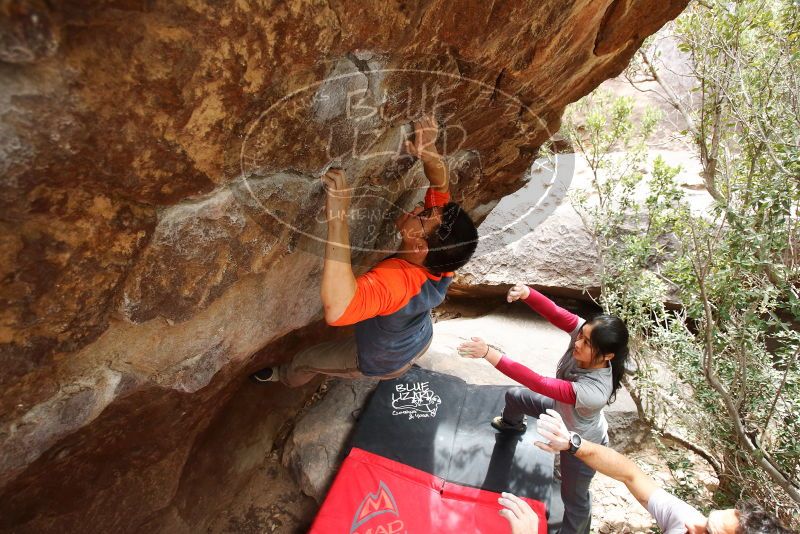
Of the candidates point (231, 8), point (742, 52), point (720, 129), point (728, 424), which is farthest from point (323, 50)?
point (720, 129)

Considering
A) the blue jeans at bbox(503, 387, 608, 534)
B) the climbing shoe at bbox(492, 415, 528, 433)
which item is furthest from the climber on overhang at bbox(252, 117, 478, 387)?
the climbing shoe at bbox(492, 415, 528, 433)

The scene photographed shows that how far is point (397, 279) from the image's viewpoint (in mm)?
2486

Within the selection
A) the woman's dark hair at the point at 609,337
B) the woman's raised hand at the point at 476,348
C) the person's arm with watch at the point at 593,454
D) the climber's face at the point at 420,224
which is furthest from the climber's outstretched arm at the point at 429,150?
the person's arm with watch at the point at 593,454

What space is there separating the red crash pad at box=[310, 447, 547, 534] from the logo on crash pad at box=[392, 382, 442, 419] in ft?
1.99

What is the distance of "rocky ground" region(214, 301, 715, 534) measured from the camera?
4289 mm

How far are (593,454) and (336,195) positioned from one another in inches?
78.7

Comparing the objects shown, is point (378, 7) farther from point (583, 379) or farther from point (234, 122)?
point (583, 379)

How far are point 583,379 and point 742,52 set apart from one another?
386cm

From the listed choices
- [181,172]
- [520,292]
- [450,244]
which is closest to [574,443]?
[450,244]

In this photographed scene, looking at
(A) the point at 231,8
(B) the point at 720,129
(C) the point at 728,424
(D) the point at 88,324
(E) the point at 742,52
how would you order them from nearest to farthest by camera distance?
(A) the point at 231,8, (D) the point at 88,324, (C) the point at 728,424, (E) the point at 742,52, (B) the point at 720,129

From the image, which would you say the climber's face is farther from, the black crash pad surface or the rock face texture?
the black crash pad surface

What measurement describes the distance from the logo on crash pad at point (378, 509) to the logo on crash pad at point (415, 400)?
829 mm

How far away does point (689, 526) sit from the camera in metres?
2.47

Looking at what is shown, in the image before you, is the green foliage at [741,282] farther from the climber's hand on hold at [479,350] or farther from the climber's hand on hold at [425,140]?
the climber's hand on hold at [425,140]
